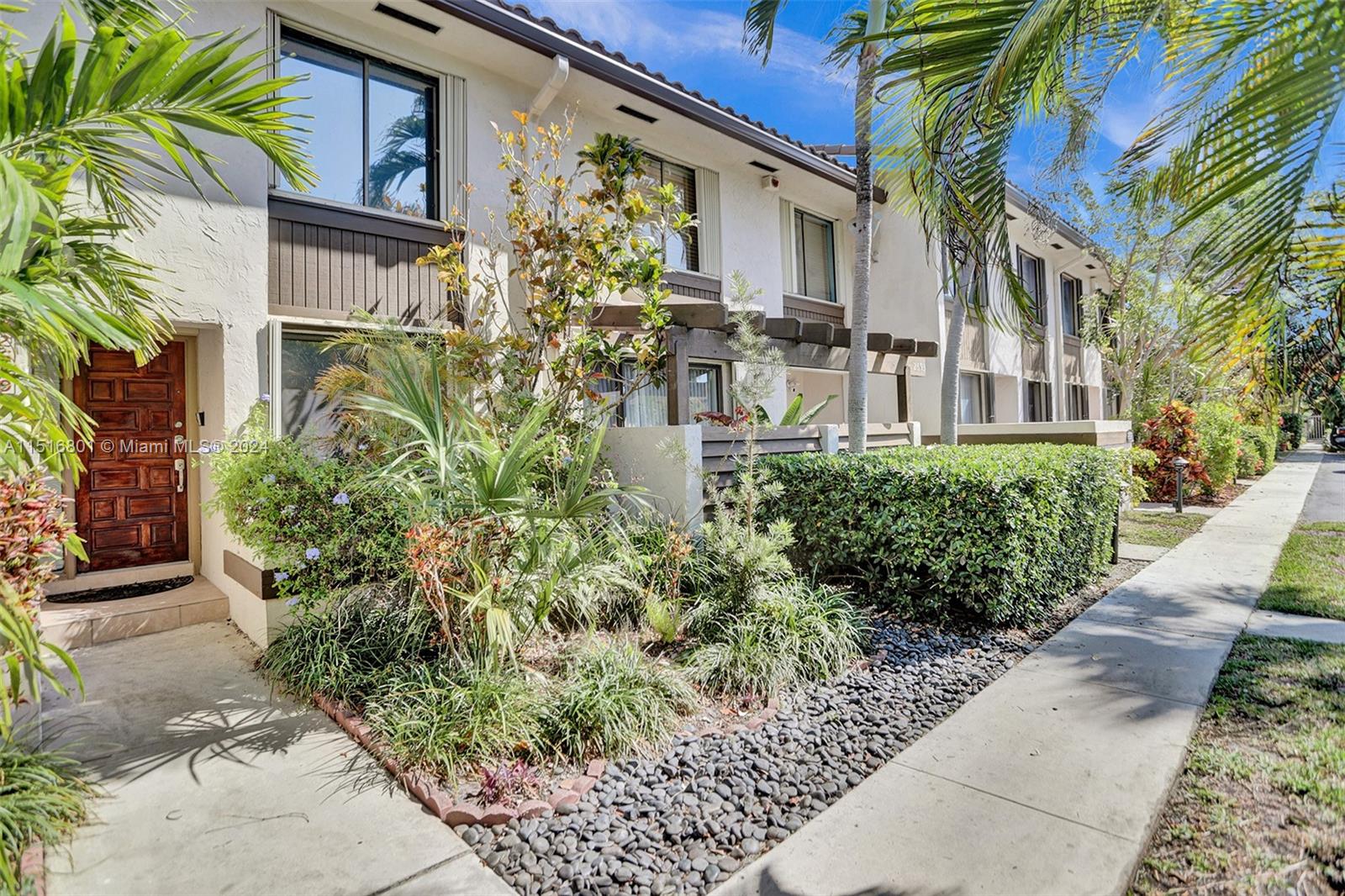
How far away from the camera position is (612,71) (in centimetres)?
816

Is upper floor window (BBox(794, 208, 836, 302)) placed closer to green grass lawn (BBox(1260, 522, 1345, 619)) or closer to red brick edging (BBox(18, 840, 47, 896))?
green grass lawn (BBox(1260, 522, 1345, 619))

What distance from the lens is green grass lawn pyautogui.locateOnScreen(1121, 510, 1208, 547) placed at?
9.65 meters

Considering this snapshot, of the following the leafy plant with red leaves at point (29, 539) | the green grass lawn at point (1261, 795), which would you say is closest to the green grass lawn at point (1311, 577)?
the green grass lawn at point (1261, 795)

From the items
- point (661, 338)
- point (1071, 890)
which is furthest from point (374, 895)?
point (661, 338)

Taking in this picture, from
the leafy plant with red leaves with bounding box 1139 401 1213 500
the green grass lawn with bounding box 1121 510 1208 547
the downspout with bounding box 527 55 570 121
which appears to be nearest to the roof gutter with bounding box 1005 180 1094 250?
the leafy plant with red leaves with bounding box 1139 401 1213 500

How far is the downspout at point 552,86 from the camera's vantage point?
7.68 m

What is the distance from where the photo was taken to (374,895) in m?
2.65

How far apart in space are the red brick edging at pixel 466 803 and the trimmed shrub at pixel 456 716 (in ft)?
0.21

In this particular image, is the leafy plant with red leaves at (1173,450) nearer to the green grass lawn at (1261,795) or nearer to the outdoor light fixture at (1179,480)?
the outdoor light fixture at (1179,480)

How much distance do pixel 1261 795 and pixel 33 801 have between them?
5.58 metres

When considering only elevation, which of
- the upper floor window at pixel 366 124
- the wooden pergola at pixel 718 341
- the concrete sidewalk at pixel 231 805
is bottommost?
the concrete sidewalk at pixel 231 805

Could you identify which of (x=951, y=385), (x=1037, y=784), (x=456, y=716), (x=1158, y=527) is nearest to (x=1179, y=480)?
(x=1158, y=527)

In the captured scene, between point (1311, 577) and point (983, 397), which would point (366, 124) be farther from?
point (983, 397)

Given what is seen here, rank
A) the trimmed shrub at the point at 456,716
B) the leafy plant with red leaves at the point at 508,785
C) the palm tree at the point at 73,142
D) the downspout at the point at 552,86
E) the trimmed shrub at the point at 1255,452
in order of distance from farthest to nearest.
Answer: the trimmed shrub at the point at 1255,452 → the downspout at the point at 552,86 → the trimmed shrub at the point at 456,716 → the leafy plant with red leaves at the point at 508,785 → the palm tree at the point at 73,142
